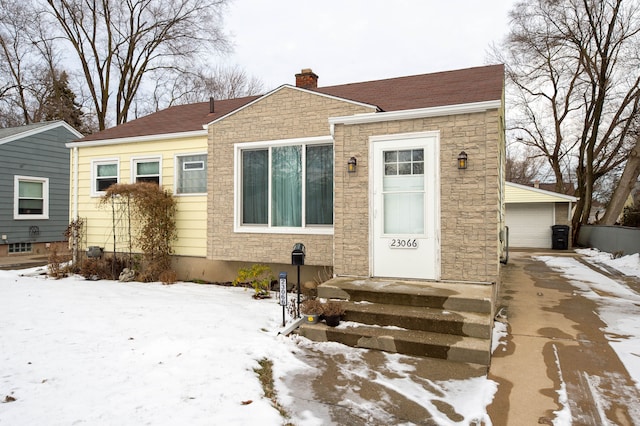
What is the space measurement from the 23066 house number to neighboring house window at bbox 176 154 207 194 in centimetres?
454

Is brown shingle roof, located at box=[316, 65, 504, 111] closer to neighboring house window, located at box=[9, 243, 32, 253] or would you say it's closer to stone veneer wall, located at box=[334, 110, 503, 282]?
stone veneer wall, located at box=[334, 110, 503, 282]

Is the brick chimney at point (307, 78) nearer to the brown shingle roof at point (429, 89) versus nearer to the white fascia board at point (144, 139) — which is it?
the brown shingle roof at point (429, 89)

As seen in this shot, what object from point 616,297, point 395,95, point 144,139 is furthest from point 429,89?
point 144,139

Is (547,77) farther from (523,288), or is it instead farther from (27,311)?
(27,311)

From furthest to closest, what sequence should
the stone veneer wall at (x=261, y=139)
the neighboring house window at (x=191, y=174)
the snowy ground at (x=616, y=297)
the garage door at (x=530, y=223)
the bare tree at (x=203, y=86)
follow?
the bare tree at (x=203, y=86) < the garage door at (x=530, y=223) < the neighboring house window at (x=191, y=174) < the stone veneer wall at (x=261, y=139) < the snowy ground at (x=616, y=297)

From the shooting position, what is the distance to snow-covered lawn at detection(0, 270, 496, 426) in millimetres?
2939

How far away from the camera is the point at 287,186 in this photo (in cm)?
754

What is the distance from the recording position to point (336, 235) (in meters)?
6.43

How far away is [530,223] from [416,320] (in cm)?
1762

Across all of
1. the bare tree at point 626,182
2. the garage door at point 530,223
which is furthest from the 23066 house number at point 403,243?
the garage door at point 530,223

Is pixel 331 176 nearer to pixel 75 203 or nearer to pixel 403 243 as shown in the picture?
pixel 403 243

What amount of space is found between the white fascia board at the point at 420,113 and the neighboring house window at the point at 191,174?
142 inches

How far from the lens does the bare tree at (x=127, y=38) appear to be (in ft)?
61.4

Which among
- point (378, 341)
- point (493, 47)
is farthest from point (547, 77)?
point (378, 341)
